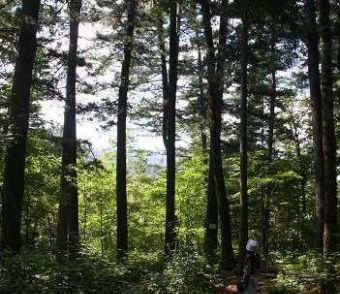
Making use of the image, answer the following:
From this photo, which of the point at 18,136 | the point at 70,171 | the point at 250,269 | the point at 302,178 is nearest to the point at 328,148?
the point at 250,269

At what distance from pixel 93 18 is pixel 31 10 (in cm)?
566

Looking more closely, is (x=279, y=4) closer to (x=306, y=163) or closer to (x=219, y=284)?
(x=219, y=284)

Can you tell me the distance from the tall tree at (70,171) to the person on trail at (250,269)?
6183 millimetres

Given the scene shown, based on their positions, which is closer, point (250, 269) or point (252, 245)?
point (252, 245)

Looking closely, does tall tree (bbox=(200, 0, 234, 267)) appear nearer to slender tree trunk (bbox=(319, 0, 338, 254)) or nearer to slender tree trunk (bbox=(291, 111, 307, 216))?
slender tree trunk (bbox=(319, 0, 338, 254))

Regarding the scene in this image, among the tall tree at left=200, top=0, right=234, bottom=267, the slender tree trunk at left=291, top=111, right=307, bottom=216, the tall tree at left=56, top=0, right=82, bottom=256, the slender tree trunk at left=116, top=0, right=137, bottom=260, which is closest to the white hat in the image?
the tall tree at left=200, top=0, right=234, bottom=267

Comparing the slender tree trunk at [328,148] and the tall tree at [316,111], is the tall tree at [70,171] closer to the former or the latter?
the tall tree at [316,111]

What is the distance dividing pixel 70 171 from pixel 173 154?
16.1 ft

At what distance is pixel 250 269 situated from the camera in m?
12.1

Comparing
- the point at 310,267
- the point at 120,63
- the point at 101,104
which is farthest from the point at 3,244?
the point at 120,63

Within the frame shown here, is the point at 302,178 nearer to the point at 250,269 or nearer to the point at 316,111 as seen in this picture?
the point at 316,111

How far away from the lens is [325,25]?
11.5 metres

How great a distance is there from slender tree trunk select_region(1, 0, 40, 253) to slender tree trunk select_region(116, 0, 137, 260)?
822 cm

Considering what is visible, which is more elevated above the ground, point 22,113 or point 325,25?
point 325,25
